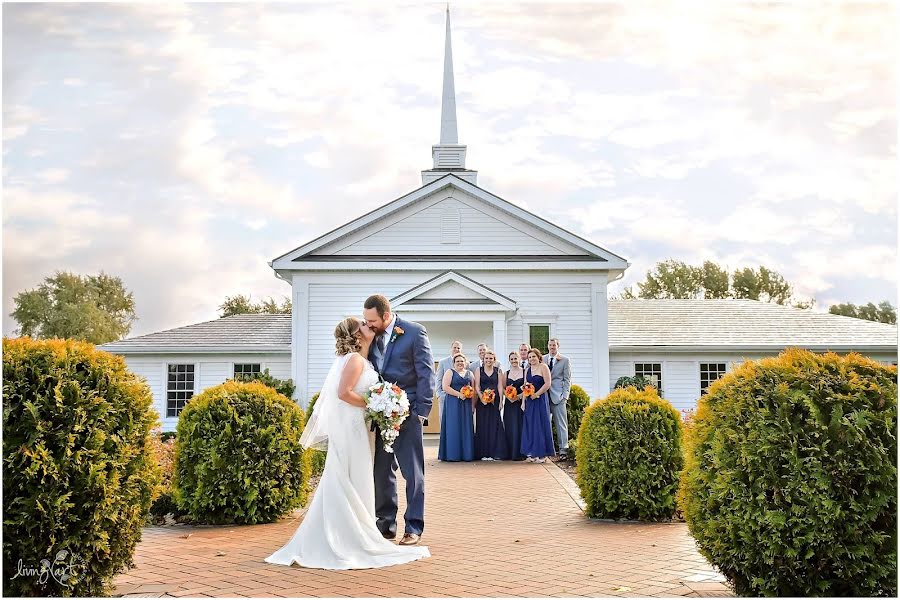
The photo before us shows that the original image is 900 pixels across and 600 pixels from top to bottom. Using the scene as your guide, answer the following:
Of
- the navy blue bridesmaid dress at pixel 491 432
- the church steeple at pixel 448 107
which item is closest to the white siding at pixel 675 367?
the church steeple at pixel 448 107

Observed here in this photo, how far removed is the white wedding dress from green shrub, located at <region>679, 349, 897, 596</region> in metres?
2.74

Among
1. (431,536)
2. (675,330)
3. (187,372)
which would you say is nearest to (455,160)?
(675,330)

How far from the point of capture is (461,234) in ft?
82.5

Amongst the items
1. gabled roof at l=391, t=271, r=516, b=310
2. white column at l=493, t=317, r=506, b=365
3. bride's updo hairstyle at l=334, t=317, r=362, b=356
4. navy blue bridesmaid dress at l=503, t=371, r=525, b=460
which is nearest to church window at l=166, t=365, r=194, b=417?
gabled roof at l=391, t=271, r=516, b=310

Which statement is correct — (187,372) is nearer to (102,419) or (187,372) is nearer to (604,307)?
(604,307)

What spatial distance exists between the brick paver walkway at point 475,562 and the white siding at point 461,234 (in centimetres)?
1526

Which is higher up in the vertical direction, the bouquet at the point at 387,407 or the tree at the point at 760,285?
the tree at the point at 760,285

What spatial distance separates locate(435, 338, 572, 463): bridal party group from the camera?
613 inches

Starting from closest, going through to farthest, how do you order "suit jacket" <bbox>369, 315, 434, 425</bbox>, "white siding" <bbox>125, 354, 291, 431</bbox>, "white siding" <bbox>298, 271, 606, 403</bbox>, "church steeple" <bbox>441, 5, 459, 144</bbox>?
"suit jacket" <bbox>369, 315, 434, 425</bbox> < "white siding" <bbox>298, 271, 606, 403</bbox> < "white siding" <bbox>125, 354, 291, 431</bbox> < "church steeple" <bbox>441, 5, 459, 144</bbox>

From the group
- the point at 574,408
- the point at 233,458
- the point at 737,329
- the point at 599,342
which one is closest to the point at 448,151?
the point at 599,342

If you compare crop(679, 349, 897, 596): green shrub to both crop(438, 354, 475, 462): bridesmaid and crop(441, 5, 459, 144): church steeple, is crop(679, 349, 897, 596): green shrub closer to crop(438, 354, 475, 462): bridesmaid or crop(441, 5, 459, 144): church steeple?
crop(438, 354, 475, 462): bridesmaid

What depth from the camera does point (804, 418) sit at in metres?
5.50
